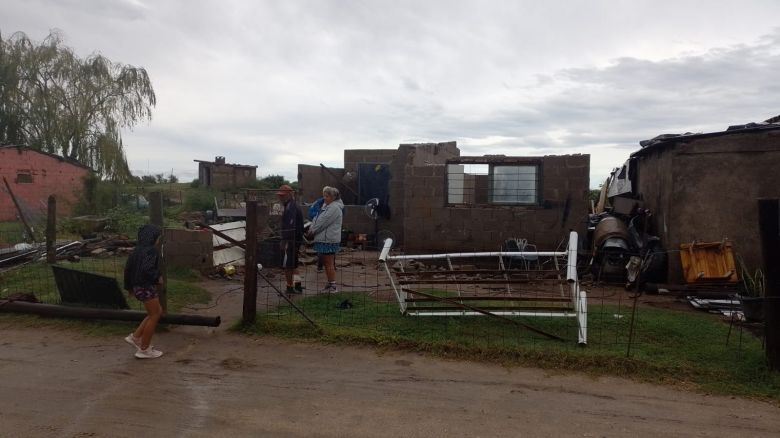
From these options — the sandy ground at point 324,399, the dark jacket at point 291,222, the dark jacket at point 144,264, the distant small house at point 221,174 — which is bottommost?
the sandy ground at point 324,399

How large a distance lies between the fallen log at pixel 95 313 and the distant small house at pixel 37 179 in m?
16.7

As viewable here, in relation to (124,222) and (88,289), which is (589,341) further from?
(124,222)

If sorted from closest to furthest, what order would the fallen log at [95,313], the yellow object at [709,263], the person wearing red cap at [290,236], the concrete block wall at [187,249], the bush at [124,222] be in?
the fallen log at [95,313] → the person wearing red cap at [290,236] → the yellow object at [709,263] → the concrete block wall at [187,249] → the bush at [124,222]

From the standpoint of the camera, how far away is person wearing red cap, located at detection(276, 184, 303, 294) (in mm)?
7723

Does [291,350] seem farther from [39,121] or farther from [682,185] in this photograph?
[39,121]

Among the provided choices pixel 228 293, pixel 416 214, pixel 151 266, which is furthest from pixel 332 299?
pixel 416 214

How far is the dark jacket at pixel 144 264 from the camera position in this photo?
16.6 ft

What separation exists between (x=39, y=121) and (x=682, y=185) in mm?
27642

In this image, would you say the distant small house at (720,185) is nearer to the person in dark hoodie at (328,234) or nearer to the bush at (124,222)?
the person in dark hoodie at (328,234)

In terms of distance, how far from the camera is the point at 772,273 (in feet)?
14.4

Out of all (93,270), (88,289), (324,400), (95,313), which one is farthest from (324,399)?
(93,270)

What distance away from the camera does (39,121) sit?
85.1ft

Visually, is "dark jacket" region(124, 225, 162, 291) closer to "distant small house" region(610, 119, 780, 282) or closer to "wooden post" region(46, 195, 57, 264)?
"wooden post" region(46, 195, 57, 264)

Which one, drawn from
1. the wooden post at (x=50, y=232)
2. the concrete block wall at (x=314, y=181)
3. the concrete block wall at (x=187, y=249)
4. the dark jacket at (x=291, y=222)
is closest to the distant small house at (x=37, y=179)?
the concrete block wall at (x=314, y=181)
